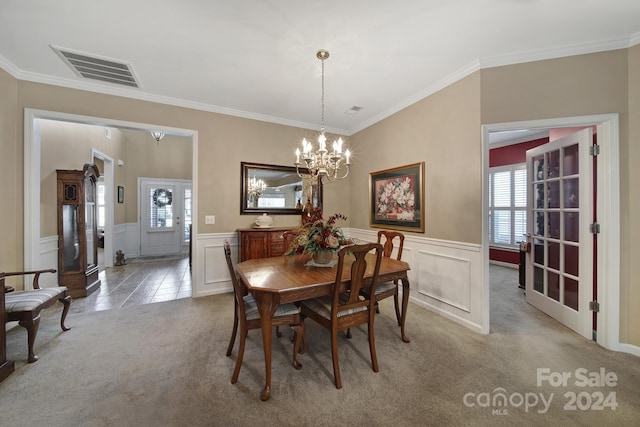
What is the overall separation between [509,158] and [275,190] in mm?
5086

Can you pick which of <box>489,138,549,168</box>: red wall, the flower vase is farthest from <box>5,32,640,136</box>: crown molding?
<box>489,138,549,168</box>: red wall

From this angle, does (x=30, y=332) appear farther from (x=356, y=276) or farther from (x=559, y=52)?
(x=559, y=52)

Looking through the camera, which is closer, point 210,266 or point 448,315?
point 448,315

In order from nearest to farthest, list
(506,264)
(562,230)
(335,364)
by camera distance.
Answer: (335,364)
(562,230)
(506,264)

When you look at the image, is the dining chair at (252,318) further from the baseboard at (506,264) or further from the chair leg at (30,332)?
the baseboard at (506,264)

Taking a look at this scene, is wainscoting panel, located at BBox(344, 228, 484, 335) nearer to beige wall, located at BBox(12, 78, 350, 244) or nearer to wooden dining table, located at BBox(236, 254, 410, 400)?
wooden dining table, located at BBox(236, 254, 410, 400)

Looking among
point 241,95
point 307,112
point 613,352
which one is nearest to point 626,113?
point 613,352

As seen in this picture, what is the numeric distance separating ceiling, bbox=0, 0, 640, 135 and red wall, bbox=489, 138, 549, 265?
3.24 metres

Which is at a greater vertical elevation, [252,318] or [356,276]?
[356,276]

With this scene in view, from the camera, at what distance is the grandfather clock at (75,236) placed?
3412 millimetres

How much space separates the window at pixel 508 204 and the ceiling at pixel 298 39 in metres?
3.46

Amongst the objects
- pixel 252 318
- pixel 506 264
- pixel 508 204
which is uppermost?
pixel 508 204

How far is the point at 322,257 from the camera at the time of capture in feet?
7.27

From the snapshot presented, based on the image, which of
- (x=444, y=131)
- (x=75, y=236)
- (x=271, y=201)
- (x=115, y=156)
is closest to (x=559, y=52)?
(x=444, y=131)
